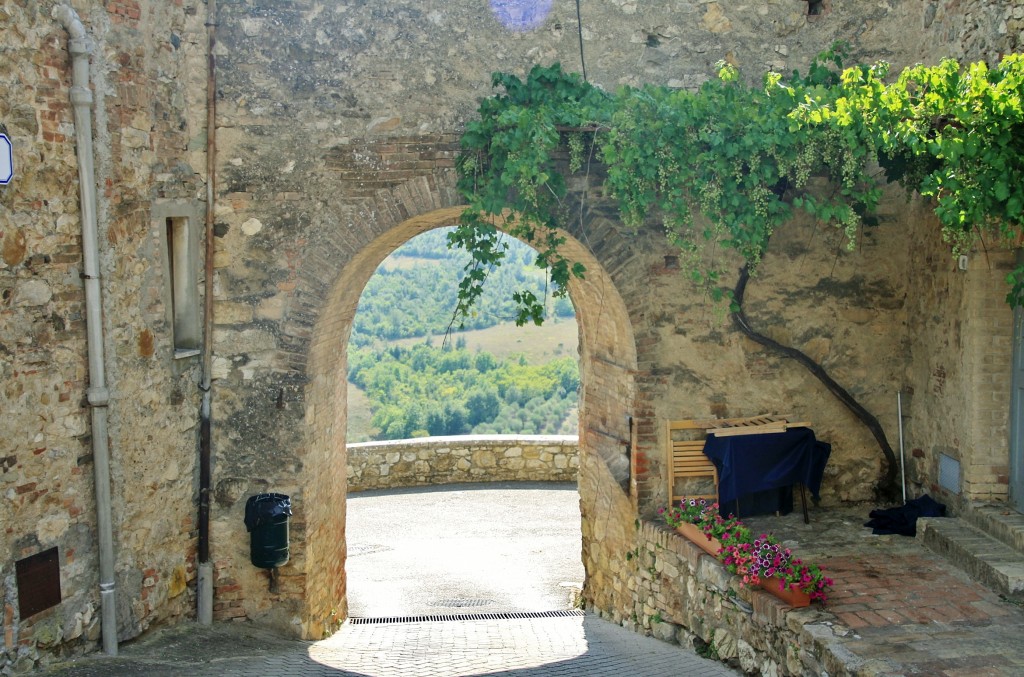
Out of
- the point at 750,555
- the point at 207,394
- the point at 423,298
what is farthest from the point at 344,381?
the point at 423,298

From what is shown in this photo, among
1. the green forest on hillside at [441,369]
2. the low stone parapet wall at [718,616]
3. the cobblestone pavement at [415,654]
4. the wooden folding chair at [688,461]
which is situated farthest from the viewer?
the green forest on hillside at [441,369]

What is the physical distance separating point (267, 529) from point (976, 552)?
4.97 metres

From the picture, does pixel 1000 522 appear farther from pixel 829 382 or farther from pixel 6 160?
pixel 6 160

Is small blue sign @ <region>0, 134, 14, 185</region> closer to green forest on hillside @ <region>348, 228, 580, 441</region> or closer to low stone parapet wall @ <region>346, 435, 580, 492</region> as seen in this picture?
low stone parapet wall @ <region>346, 435, 580, 492</region>

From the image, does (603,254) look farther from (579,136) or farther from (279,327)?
(279,327)

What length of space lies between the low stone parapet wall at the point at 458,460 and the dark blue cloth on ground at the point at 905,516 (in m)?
5.63

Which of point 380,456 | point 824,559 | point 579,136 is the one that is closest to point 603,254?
point 579,136

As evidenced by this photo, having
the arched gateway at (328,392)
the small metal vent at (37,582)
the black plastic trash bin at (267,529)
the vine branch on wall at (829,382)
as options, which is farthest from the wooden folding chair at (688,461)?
the small metal vent at (37,582)

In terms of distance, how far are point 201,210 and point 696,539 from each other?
14.3 feet

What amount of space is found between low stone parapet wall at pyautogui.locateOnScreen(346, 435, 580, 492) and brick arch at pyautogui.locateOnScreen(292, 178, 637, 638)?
3997 mm

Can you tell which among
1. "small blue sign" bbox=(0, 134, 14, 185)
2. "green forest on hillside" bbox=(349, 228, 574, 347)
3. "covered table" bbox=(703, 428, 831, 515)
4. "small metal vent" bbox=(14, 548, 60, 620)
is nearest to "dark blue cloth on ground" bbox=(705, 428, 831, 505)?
"covered table" bbox=(703, 428, 831, 515)

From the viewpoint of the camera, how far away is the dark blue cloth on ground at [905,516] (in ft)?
25.7

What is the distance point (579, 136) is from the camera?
24.8ft

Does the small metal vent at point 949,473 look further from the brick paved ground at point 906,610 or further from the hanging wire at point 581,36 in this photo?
the hanging wire at point 581,36
